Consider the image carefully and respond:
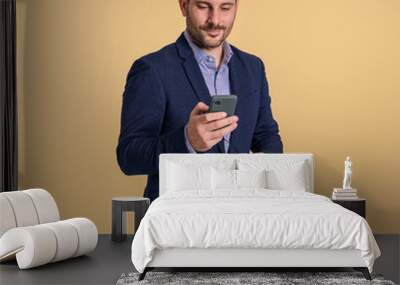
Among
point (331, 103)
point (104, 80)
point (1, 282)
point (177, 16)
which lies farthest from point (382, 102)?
point (1, 282)

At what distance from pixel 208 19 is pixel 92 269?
2.98 meters

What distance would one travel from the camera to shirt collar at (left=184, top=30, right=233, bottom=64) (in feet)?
25.3

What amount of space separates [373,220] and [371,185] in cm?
37

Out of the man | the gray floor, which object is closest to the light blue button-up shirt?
the man

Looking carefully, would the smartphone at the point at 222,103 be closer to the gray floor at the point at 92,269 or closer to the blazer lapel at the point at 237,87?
the blazer lapel at the point at 237,87

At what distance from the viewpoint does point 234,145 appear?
7.71 meters

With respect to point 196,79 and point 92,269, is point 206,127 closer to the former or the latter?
point 196,79

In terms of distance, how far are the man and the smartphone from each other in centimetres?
7

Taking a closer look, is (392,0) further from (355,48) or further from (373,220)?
(373,220)

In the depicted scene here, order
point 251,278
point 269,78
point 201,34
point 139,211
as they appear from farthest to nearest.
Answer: point 269,78 < point 201,34 < point 139,211 < point 251,278

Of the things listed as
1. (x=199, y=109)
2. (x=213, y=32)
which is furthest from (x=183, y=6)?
(x=199, y=109)

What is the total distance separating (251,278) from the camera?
556cm

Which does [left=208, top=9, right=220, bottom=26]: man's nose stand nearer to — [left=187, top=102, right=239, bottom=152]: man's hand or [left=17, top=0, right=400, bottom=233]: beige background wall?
[left=17, top=0, right=400, bottom=233]: beige background wall

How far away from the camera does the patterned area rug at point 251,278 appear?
5453 millimetres
